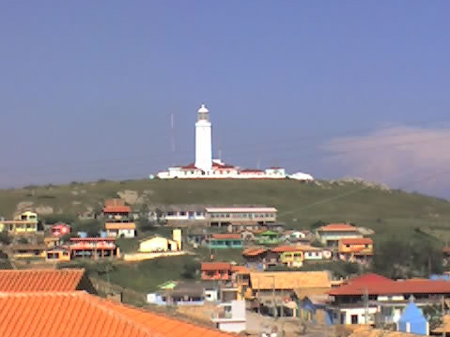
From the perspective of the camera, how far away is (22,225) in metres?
69.9

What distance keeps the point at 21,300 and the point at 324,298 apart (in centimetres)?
3430

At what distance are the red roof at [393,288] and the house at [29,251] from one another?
22.4 meters

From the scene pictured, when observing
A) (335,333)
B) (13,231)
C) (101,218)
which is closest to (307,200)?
(101,218)

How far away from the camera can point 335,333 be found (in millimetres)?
35969

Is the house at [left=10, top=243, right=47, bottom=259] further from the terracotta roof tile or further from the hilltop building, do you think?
the hilltop building

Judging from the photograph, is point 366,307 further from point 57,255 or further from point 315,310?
point 57,255

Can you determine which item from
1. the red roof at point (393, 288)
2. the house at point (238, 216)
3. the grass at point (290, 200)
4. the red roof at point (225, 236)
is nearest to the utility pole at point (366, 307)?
the red roof at point (393, 288)

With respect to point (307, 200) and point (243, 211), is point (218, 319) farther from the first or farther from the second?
point (307, 200)

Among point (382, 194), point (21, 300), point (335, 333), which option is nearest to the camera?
point (21, 300)

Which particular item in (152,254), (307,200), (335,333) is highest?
(307,200)

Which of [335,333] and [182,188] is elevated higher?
[182,188]

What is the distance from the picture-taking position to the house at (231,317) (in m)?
A: 32.5

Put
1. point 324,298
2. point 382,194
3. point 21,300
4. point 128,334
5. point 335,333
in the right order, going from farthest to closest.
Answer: point 382,194, point 324,298, point 335,333, point 21,300, point 128,334

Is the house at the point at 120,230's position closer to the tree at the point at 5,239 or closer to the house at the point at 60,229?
the house at the point at 60,229
